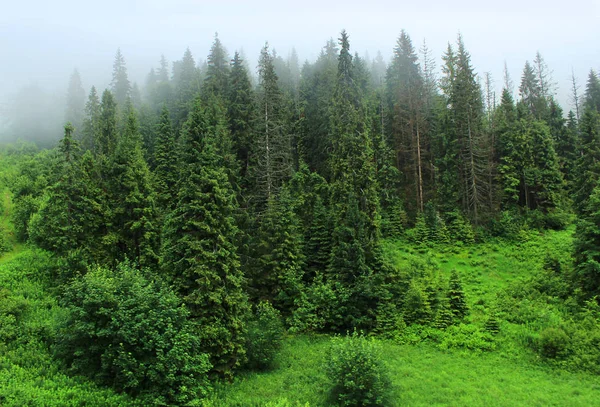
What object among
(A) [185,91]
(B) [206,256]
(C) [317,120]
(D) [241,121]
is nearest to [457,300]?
(B) [206,256]

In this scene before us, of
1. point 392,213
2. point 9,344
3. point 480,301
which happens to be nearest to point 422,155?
point 392,213

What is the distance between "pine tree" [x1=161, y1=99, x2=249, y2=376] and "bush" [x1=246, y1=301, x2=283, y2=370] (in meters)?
0.79

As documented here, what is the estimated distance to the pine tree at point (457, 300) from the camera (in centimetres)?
2770

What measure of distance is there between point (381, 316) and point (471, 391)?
9567 millimetres

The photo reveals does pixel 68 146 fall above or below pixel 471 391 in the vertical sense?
above

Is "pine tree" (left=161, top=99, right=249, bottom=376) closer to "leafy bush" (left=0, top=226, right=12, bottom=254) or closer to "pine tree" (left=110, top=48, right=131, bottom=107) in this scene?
"leafy bush" (left=0, top=226, right=12, bottom=254)

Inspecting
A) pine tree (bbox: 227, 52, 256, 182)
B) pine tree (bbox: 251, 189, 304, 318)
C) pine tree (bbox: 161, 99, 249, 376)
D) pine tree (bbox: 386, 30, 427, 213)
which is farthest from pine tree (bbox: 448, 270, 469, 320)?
pine tree (bbox: 227, 52, 256, 182)

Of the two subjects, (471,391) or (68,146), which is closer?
(471,391)

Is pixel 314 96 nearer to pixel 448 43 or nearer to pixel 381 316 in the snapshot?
pixel 448 43

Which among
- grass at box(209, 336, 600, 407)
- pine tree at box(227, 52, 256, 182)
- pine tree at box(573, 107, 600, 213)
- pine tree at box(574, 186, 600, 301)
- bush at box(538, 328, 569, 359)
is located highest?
pine tree at box(227, 52, 256, 182)

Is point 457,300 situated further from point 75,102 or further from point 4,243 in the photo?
point 75,102

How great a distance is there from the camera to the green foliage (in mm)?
16844

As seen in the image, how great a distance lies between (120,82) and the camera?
93.9 m

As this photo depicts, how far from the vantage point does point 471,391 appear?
18750 millimetres
